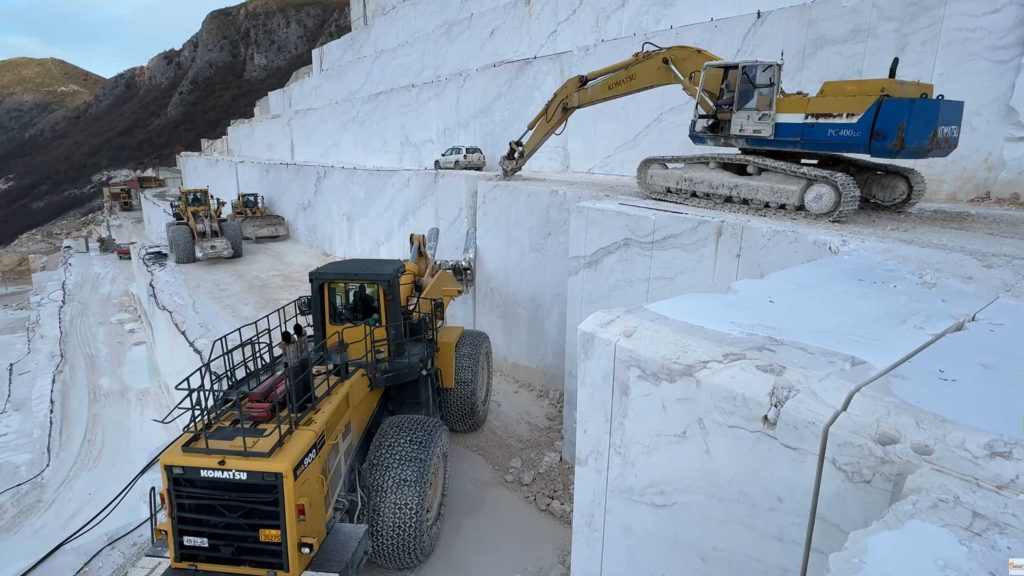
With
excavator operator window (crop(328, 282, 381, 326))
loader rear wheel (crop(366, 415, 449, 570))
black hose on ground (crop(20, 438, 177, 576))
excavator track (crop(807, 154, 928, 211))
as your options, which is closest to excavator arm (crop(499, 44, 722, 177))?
excavator track (crop(807, 154, 928, 211))

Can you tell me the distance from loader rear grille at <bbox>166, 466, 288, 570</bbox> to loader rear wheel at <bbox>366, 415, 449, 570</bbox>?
903 millimetres

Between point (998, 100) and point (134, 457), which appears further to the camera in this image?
point (134, 457)

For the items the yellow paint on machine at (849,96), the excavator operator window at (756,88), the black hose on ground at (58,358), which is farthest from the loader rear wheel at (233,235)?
the yellow paint on machine at (849,96)

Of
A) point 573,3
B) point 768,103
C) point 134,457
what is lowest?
point 134,457

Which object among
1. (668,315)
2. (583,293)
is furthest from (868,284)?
(583,293)

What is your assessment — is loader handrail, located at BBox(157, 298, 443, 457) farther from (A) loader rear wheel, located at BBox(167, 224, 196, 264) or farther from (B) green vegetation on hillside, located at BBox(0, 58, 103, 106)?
(B) green vegetation on hillside, located at BBox(0, 58, 103, 106)

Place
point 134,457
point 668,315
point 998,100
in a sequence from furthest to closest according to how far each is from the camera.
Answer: point 134,457
point 998,100
point 668,315

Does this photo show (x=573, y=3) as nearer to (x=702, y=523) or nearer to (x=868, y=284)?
(x=868, y=284)

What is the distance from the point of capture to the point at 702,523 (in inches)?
77.4

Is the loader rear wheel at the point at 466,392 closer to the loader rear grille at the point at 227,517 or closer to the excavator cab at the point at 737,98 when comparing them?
the loader rear grille at the point at 227,517

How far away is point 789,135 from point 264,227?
1593 centimetres

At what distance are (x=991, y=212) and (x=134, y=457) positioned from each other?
11220 millimetres

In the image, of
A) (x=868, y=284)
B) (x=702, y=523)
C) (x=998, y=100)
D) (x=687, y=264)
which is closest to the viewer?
(x=702, y=523)

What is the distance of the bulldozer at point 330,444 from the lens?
3490 millimetres
